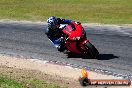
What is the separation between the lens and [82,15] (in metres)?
Result: 34.6

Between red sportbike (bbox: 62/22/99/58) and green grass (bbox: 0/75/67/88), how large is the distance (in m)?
4.38

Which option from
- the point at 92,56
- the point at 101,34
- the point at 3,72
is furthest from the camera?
the point at 101,34

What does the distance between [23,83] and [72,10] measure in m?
26.2

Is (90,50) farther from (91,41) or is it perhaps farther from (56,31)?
(91,41)

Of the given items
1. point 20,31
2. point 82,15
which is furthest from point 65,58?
point 82,15

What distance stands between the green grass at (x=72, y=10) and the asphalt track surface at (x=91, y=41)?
251 inches

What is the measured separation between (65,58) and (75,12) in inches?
781

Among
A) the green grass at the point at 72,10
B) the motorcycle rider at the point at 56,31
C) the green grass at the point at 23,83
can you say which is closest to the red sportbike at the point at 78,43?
the motorcycle rider at the point at 56,31

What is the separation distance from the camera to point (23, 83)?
40.4ft

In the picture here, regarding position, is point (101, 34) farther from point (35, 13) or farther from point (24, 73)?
point (35, 13)

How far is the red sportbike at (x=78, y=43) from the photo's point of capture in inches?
661

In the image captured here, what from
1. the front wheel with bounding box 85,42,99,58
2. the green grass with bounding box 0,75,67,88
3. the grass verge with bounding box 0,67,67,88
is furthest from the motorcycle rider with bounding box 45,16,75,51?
the green grass with bounding box 0,75,67,88

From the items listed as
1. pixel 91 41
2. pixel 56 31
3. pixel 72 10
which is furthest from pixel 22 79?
pixel 72 10

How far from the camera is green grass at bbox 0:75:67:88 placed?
1172 centimetres
